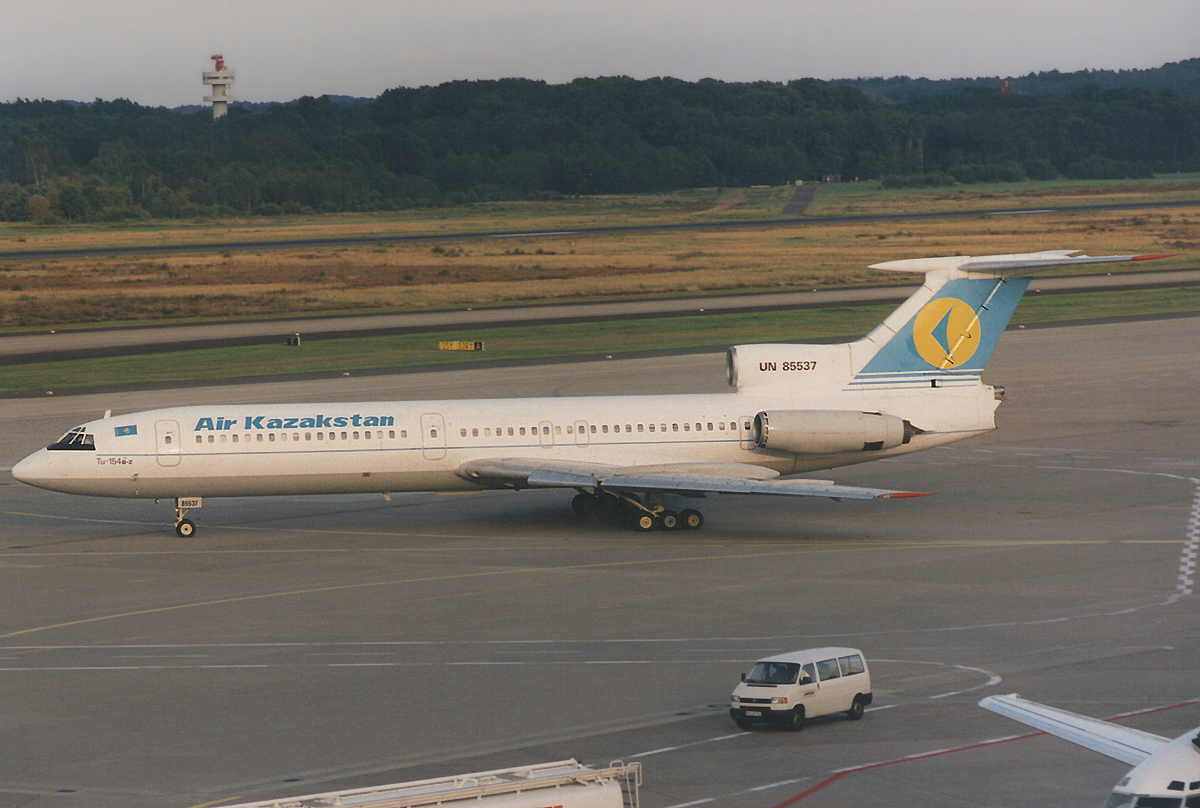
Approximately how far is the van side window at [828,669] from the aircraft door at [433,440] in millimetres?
18036

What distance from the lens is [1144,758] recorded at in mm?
13141

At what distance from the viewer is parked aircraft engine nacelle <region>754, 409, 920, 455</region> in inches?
1462

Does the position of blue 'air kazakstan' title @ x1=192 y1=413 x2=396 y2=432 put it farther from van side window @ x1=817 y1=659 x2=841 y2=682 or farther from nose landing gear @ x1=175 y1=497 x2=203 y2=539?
van side window @ x1=817 y1=659 x2=841 y2=682

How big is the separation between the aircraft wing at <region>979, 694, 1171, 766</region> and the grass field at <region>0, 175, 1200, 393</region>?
54693mm

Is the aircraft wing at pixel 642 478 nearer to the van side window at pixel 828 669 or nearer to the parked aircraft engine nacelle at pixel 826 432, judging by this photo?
the parked aircraft engine nacelle at pixel 826 432

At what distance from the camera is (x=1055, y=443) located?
48188 millimetres

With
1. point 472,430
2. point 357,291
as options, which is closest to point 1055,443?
point 472,430

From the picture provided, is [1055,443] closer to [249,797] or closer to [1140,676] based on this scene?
[1140,676]

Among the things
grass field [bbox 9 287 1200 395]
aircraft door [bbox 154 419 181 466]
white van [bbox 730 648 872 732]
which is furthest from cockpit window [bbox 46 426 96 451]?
grass field [bbox 9 287 1200 395]

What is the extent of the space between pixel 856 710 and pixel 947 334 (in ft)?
63.1

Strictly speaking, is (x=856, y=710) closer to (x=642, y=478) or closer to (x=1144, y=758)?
(x=1144, y=758)

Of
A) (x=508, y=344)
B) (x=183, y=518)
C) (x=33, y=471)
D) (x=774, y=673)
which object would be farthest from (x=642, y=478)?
(x=508, y=344)

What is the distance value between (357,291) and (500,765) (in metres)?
80.0

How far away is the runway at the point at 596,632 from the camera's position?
19.9m
